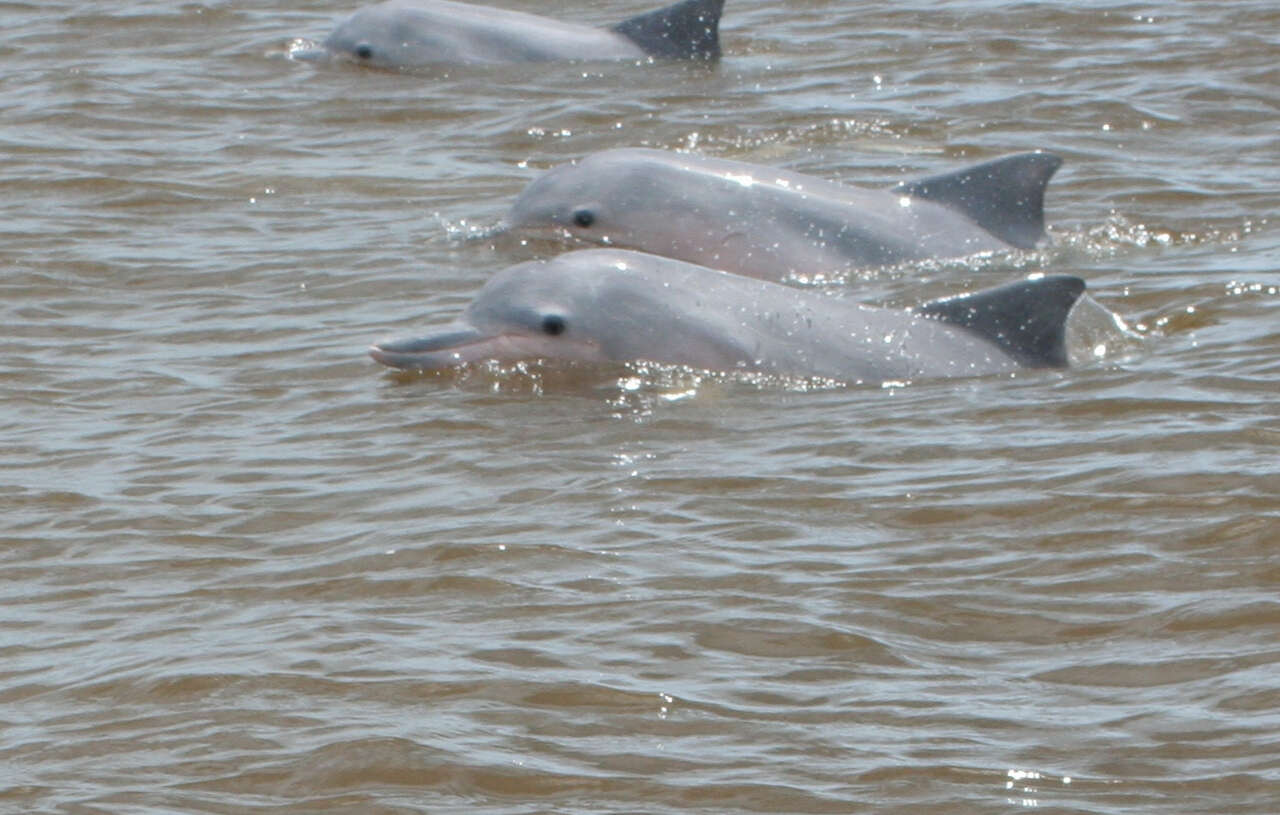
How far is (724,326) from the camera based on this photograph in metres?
11.0

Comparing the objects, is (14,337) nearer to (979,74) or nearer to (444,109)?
(444,109)

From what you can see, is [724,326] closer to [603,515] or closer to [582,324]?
[582,324]

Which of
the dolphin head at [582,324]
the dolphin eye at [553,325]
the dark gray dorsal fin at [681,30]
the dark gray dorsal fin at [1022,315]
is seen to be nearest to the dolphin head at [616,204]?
the dolphin head at [582,324]

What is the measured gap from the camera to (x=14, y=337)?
1209cm

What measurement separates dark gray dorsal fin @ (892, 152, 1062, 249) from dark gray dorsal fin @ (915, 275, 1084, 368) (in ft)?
6.68

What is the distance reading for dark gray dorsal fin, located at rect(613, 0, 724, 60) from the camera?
18.2m

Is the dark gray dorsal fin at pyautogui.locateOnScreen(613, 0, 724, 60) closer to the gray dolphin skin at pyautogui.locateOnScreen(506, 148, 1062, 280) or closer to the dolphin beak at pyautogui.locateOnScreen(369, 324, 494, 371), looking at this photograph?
the gray dolphin skin at pyautogui.locateOnScreen(506, 148, 1062, 280)

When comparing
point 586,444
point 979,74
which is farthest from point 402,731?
point 979,74

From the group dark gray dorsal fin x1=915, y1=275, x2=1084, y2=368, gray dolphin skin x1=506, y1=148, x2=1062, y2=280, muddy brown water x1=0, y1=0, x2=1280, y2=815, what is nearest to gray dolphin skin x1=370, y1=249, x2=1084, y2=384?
dark gray dorsal fin x1=915, y1=275, x2=1084, y2=368

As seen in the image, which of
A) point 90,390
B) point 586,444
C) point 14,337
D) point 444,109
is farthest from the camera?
point 444,109

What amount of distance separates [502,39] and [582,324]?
7.76 metres

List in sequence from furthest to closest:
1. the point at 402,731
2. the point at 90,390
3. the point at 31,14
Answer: the point at 31,14 → the point at 90,390 → the point at 402,731

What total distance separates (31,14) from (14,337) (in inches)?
371

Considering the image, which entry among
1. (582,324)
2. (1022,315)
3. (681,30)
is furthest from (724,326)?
(681,30)
